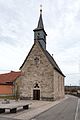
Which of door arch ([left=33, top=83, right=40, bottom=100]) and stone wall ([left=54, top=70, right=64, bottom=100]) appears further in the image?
stone wall ([left=54, top=70, right=64, bottom=100])

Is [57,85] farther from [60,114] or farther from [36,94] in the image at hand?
[60,114]

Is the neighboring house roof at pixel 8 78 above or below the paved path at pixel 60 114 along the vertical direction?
above

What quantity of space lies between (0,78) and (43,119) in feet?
119

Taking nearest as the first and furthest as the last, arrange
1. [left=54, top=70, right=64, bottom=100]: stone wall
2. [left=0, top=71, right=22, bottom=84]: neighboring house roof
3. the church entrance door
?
the church entrance door
[left=54, top=70, right=64, bottom=100]: stone wall
[left=0, top=71, right=22, bottom=84]: neighboring house roof

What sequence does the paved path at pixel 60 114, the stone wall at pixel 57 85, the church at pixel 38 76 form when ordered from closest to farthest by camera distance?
the paved path at pixel 60 114 → the church at pixel 38 76 → the stone wall at pixel 57 85

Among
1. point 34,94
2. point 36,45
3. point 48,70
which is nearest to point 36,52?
point 36,45

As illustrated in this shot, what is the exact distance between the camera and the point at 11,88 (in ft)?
145

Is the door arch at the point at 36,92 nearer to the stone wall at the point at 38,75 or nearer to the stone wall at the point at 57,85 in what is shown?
the stone wall at the point at 38,75

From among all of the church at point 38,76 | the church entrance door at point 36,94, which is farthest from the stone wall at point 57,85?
the church entrance door at point 36,94

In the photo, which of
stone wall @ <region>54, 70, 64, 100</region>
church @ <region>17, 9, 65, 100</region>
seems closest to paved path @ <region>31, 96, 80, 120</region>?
church @ <region>17, 9, 65, 100</region>

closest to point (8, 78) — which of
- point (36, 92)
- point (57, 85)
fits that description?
point (57, 85)

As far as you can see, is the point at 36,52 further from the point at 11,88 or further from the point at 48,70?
the point at 11,88

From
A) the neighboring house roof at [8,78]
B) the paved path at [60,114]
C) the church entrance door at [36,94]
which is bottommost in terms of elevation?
the paved path at [60,114]

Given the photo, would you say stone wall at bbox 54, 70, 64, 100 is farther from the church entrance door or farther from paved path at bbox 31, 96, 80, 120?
paved path at bbox 31, 96, 80, 120
